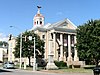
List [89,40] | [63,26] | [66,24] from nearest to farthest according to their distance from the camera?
[89,40] < [63,26] < [66,24]

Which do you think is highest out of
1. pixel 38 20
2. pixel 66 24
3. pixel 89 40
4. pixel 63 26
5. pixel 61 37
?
pixel 38 20

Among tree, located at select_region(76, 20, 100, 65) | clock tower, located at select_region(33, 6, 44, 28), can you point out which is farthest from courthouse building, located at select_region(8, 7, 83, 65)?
tree, located at select_region(76, 20, 100, 65)

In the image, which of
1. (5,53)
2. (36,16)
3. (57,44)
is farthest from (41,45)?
Answer: (5,53)

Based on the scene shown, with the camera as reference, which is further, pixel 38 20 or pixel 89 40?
pixel 38 20

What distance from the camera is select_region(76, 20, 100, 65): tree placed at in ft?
169

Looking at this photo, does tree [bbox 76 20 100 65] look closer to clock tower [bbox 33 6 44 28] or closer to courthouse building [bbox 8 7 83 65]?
courthouse building [bbox 8 7 83 65]

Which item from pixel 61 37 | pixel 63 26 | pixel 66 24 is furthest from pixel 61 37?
pixel 66 24

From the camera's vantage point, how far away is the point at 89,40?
5291 centimetres

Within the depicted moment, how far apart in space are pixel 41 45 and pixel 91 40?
1595 centimetres

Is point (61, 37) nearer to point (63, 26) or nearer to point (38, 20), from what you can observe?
point (63, 26)

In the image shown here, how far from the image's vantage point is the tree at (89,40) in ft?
169

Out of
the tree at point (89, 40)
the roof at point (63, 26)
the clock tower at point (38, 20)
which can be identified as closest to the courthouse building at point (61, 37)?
the roof at point (63, 26)

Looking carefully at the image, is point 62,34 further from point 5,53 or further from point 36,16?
point 5,53

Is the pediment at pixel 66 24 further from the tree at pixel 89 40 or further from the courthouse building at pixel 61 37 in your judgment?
the tree at pixel 89 40
